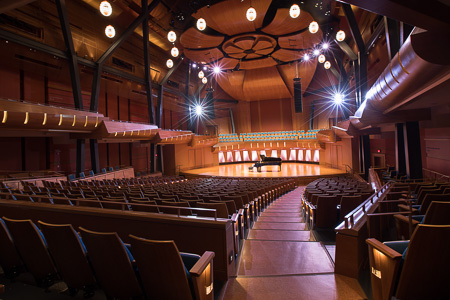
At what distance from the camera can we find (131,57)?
61.8ft

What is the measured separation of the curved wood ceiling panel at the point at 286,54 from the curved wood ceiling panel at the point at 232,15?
4.39 metres

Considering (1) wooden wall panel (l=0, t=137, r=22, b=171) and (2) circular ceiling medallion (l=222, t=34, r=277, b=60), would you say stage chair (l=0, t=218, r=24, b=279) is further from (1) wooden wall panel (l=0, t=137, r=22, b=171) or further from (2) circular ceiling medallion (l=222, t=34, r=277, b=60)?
(2) circular ceiling medallion (l=222, t=34, r=277, b=60)

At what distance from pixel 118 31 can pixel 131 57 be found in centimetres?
194

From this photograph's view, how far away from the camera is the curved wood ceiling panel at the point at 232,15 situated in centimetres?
1353

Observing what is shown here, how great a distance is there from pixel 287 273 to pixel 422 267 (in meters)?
1.37

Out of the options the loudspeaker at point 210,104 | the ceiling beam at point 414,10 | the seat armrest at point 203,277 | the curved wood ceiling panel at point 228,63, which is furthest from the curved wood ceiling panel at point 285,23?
the seat armrest at point 203,277

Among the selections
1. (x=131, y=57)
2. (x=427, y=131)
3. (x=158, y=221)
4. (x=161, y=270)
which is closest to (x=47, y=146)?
(x=131, y=57)

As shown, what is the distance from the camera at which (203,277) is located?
1821mm

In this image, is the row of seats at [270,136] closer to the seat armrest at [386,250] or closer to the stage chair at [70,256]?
the seat armrest at [386,250]

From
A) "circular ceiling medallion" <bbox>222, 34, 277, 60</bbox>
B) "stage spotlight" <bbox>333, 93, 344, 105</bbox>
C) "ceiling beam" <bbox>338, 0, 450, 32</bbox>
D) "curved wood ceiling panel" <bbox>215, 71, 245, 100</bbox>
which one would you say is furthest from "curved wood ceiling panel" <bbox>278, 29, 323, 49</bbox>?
"ceiling beam" <bbox>338, 0, 450, 32</bbox>

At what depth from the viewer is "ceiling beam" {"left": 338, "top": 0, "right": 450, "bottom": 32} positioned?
9.18 feet

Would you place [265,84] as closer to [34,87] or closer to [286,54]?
[286,54]

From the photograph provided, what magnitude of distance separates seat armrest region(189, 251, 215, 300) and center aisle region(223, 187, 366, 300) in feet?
1.77

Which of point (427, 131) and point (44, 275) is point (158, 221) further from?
point (427, 131)
